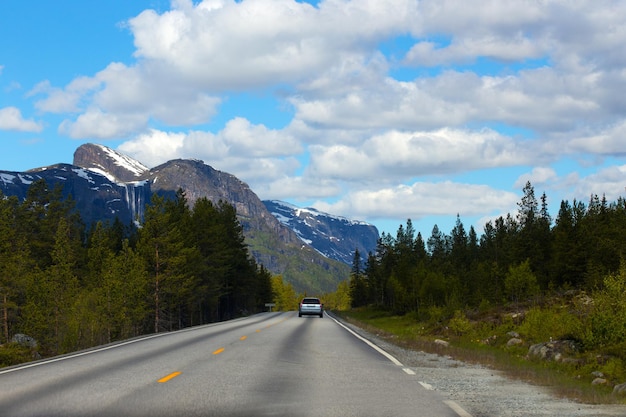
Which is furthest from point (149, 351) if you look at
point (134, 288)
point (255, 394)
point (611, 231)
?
point (611, 231)

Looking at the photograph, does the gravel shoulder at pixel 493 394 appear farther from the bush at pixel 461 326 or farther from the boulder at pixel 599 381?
the bush at pixel 461 326

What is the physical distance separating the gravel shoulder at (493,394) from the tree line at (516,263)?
19627 mm

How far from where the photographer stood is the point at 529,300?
44344mm

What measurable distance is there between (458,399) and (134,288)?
42.6 m

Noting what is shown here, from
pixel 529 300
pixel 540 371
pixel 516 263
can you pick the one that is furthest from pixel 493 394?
pixel 516 263

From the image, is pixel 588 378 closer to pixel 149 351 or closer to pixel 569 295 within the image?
pixel 149 351

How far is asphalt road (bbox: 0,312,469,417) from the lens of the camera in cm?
984

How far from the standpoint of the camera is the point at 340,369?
15773 mm

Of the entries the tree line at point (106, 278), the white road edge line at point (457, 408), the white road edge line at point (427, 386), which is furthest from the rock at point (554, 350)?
the tree line at point (106, 278)

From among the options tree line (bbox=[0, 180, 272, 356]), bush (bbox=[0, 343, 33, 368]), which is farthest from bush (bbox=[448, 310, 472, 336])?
tree line (bbox=[0, 180, 272, 356])

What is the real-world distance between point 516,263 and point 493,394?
8628cm

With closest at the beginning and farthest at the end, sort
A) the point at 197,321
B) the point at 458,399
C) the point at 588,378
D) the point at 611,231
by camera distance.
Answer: the point at 458,399 → the point at 588,378 → the point at 611,231 → the point at 197,321

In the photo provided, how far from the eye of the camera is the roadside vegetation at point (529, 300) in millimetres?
17156

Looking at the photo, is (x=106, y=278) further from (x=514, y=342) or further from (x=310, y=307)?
(x=514, y=342)
